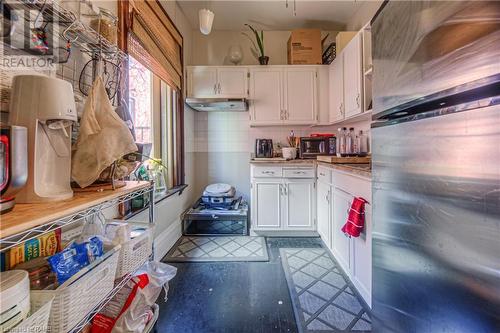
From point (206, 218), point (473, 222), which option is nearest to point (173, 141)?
point (206, 218)

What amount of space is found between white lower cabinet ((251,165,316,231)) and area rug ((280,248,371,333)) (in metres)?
0.44

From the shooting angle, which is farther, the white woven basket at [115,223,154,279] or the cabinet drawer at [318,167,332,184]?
the cabinet drawer at [318,167,332,184]

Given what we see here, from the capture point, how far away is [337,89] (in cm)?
264

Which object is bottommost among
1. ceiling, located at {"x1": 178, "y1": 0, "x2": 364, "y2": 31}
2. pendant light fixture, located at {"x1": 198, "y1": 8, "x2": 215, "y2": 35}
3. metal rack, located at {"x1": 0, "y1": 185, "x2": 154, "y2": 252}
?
metal rack, located at {"x1": 0, "y1": 185, "x2": 154, "y2": 252}

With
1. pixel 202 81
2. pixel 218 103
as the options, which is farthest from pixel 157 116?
pixel 202 81

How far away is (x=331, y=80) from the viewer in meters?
2.82

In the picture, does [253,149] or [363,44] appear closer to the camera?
[363,44]

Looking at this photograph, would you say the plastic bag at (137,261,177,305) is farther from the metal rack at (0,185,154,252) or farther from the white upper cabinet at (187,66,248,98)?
the white upper cabinet at (187,66,248,98)

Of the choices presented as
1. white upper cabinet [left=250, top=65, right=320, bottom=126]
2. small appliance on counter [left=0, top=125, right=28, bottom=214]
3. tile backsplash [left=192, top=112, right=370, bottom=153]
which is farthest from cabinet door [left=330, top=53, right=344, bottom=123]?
small appliance on counter [left=0, top=125, right=28, bottom=214]

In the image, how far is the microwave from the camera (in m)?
2.90

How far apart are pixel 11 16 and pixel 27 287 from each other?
0.87 m

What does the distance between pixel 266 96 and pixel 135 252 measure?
2.37 metres

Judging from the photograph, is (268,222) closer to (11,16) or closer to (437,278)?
(437,278)

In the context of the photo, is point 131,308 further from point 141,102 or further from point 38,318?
point 141,102
